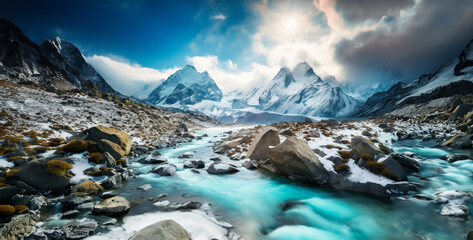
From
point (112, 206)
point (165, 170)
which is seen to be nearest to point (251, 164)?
point (165, 170)

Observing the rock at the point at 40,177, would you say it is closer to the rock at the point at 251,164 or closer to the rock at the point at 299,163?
the rock at the point at 251,164

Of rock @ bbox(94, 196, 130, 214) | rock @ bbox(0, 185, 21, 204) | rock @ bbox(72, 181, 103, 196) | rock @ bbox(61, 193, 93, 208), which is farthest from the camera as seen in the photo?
rock @ bbox(72, 181, 103, 196)

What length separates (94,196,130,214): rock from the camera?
9114 mm

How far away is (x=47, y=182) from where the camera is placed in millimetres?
11336

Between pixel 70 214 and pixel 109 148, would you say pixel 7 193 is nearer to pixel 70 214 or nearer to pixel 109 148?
pixel 70 214

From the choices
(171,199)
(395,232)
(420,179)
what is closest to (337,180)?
(395,232)

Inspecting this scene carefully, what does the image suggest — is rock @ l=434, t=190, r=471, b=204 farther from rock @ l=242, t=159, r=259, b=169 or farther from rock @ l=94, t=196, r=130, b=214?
rock @ l=94, t=196, r=130, b=214

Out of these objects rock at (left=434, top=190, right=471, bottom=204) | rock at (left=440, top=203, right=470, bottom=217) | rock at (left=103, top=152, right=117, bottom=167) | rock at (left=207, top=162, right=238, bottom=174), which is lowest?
rock at (left=103, top=152, right=117, bottom=167)

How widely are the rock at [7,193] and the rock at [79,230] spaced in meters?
4.65

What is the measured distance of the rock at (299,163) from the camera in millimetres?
14609

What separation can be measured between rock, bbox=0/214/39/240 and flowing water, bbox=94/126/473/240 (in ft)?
12.2

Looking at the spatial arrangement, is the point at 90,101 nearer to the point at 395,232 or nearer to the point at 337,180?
the point at 337,180

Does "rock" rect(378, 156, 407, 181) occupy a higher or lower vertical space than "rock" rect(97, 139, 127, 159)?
higher

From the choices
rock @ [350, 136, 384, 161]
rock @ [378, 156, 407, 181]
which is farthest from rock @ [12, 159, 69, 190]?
rock @ [378, 156, 407, 181]
